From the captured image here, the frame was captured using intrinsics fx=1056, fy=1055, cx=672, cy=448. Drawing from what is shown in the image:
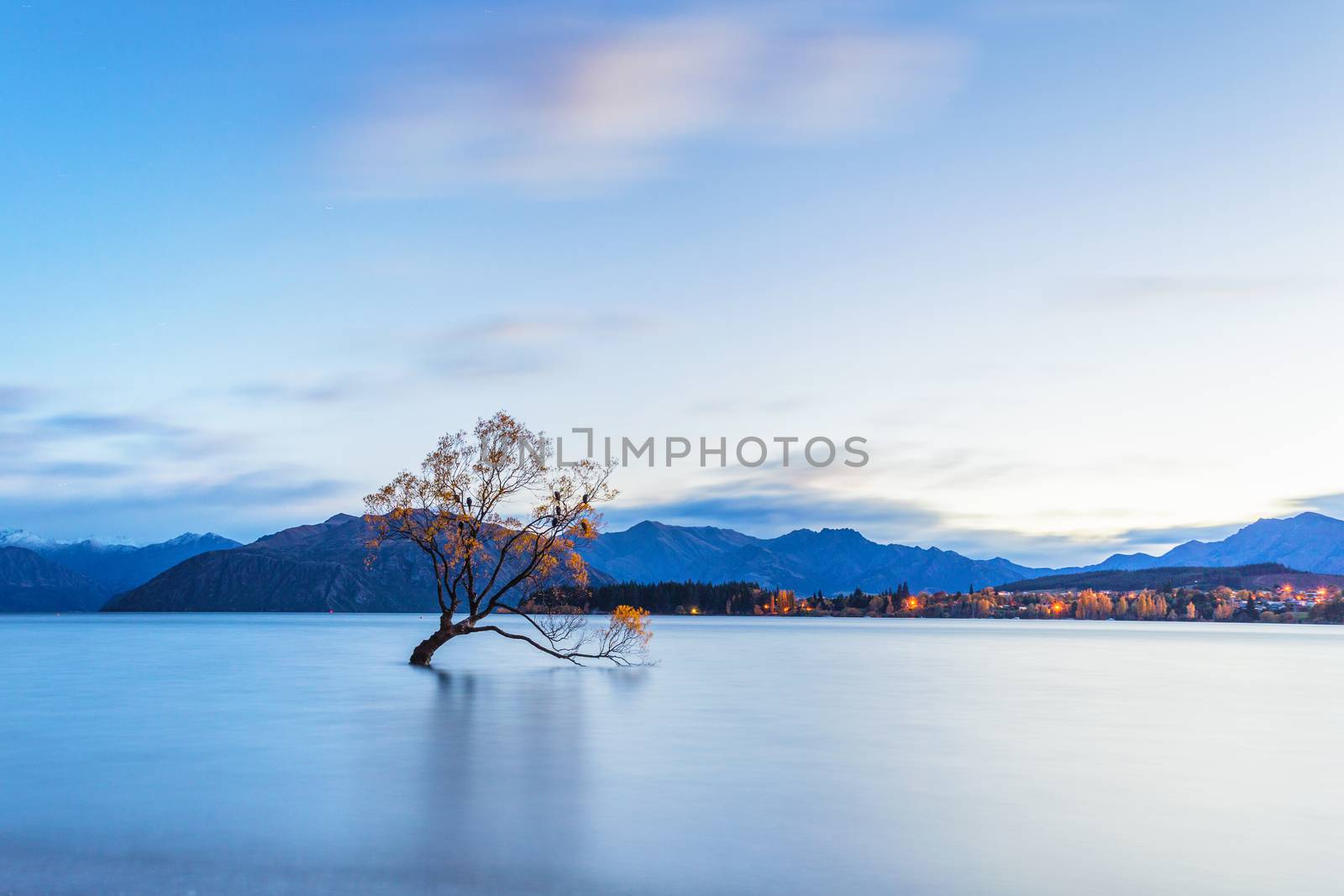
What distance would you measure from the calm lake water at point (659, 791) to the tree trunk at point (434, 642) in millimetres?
3883

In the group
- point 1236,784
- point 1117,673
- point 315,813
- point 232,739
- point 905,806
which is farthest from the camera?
point 1117,673

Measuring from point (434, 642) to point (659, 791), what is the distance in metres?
36.3

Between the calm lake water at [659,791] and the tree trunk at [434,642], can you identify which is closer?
the calm lake water at [659,791]

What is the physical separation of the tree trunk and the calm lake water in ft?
12.7

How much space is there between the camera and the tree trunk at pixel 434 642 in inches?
1962

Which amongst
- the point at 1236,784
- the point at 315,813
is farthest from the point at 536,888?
the point at 1236,784

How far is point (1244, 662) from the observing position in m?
82.4

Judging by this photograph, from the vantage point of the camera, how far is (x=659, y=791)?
20.8 metres

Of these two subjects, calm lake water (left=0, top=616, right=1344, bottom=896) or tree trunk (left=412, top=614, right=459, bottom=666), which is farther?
tree trunk (left=412, top=614, right=459, bottom=666)

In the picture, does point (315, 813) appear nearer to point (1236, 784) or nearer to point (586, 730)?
point (586, 730)

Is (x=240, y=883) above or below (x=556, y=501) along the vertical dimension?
below

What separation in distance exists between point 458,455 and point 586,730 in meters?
18.9

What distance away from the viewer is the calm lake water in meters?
14.4

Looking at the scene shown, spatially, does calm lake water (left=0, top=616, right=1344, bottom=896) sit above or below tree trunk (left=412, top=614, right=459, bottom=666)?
below
